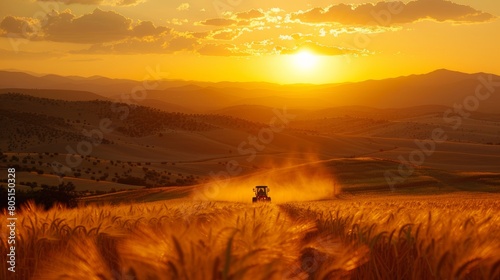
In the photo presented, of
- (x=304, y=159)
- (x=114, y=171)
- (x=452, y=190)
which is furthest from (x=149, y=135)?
(x=452, y=190)

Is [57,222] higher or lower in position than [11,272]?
higher

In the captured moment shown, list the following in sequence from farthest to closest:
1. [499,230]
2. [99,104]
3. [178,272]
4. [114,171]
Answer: [99,104]
[114,171]
[499,230]
[178,272]

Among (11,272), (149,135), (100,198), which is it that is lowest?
(11,272)

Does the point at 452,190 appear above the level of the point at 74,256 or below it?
above

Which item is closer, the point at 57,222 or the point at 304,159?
the point at 57,222

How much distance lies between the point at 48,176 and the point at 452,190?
33.8 meters

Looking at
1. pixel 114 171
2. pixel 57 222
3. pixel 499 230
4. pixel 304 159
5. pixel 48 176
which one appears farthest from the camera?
pixel 304 159

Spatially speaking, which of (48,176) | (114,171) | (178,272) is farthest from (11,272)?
(114,171)

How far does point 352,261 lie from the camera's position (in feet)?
10.0

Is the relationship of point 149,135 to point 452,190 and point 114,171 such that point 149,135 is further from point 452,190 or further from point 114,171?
point 452,190

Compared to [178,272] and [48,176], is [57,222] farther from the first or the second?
[48,176]

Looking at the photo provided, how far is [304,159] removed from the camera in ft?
307

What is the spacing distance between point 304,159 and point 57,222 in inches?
3514

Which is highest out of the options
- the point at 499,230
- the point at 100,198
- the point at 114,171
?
the point at 114,171
